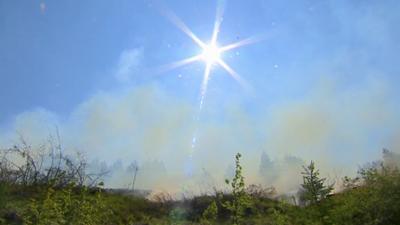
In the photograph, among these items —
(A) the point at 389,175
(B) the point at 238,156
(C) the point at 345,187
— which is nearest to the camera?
(B) the point at 238,156

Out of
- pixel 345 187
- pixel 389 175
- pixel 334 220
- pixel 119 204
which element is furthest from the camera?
pixel 119 204

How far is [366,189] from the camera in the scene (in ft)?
35.8

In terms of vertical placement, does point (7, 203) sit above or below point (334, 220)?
above

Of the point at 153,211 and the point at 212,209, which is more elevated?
the point at 153,211

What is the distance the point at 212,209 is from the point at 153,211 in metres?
11.1

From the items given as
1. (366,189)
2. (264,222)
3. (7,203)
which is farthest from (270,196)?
(7,203)

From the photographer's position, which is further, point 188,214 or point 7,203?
point 188,214

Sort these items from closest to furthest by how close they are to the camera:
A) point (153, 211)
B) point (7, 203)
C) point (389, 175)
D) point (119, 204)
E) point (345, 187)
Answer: point (389, 175), point (345, 187), point (7, 203), point (119, 204), point (153, 211)

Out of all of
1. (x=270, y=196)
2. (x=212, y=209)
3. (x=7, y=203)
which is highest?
(x=270, y=196)

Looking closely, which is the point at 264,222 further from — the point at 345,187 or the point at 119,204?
the point at 119,204

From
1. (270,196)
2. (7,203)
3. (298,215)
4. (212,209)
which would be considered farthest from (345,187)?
(7,203)

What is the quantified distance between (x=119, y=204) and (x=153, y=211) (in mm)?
1989

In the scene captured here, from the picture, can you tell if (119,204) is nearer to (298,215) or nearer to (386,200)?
(298,215)

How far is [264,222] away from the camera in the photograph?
46.3 ft
